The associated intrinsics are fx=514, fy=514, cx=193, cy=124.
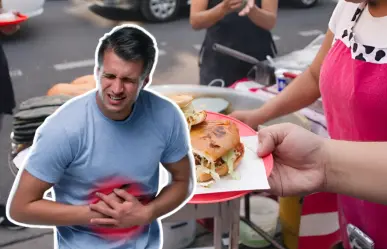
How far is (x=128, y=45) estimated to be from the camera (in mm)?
718

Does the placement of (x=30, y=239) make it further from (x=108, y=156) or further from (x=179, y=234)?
(x=108, y=156)

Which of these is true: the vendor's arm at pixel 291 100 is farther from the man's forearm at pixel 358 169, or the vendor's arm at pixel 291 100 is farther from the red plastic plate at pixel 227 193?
the man's forearm at pixel 358 169

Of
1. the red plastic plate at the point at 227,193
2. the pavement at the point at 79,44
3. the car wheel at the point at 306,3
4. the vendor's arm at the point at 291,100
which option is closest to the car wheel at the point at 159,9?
the pavement at the point at 79,44

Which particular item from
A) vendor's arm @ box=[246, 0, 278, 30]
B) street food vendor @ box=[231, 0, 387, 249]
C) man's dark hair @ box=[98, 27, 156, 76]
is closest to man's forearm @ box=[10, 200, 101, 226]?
man's dark hair @ box=[98, 27, 156, 76]

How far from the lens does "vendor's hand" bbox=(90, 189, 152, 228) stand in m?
0.77

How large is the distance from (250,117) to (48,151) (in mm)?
1120

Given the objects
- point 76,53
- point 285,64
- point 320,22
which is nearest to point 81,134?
point 285,64

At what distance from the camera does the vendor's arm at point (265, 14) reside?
234cm

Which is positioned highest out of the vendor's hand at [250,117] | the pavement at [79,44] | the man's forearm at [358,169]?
the man's forearm at [358,169]

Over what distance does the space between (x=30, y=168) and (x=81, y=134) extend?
0.29ft

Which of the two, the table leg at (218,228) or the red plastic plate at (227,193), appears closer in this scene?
the red plastic plate at (227,193)

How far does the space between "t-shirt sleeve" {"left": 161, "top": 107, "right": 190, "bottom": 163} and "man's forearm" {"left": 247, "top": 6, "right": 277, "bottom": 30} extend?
5.22ft

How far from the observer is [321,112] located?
87.5 inches

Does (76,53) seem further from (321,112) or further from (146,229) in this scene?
(146,229)
